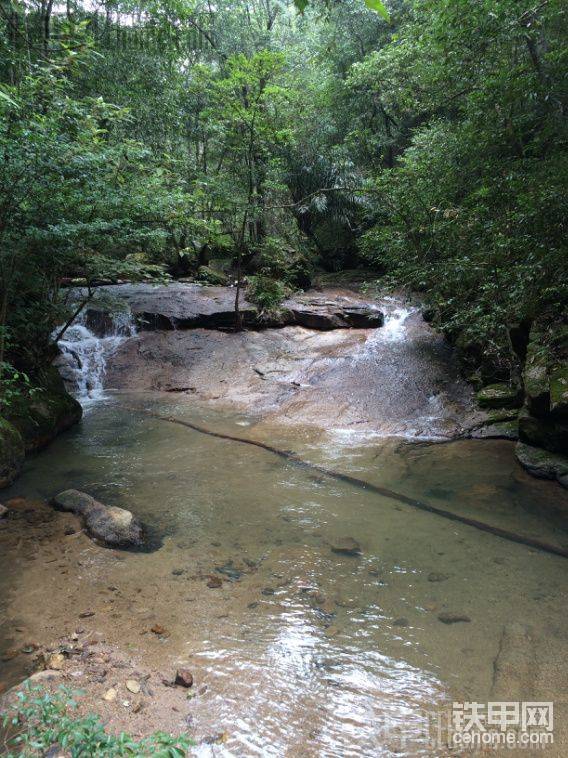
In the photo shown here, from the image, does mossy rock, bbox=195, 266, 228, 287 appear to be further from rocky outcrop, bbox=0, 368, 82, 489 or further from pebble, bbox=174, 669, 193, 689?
pebble, bbox=174, 669, 193, 689

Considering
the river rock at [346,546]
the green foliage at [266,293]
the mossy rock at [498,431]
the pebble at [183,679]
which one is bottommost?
the river rock at [346,546]

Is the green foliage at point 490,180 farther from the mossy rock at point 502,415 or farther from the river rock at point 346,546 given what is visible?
the river rock at point 346,546

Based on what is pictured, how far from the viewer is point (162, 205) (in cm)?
724

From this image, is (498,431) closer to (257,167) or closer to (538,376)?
(538,376)

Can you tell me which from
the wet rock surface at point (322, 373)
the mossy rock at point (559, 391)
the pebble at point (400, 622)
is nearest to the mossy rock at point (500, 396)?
the wet rock surface at point (322, 373)

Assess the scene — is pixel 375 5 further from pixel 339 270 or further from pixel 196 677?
pixel 339 270

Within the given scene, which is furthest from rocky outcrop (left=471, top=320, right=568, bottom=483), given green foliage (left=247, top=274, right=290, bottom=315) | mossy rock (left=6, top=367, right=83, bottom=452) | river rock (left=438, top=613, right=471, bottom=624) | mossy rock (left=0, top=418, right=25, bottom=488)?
green foliage (left=247, top=274, right=290, bottom=315)

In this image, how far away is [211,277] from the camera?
49.1 ft

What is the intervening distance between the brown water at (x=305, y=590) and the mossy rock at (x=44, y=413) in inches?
19.6

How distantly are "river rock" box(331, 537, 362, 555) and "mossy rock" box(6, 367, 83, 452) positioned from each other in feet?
14.3

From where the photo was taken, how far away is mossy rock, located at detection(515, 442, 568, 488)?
17.5ft

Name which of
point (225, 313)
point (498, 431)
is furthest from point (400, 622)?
point (225, 313)

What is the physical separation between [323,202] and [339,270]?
10.7 ft

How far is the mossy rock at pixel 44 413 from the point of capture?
611 cm
